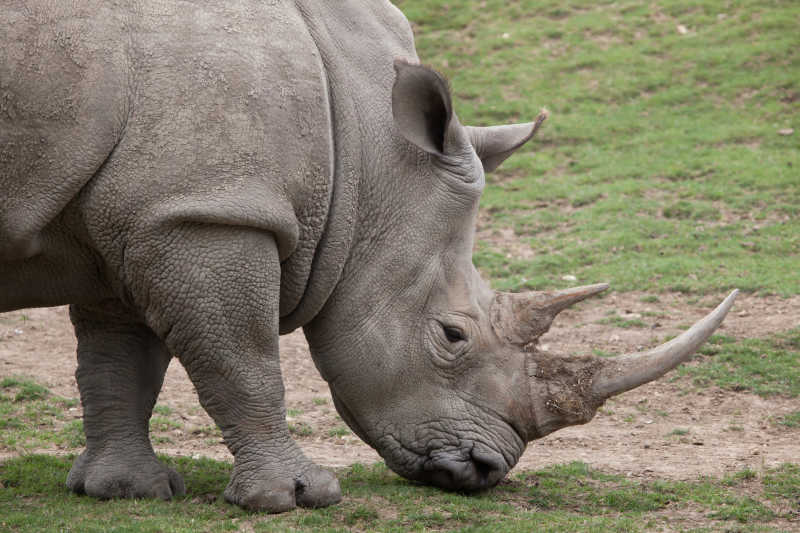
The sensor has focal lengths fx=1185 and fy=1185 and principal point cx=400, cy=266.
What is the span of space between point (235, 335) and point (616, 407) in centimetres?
387

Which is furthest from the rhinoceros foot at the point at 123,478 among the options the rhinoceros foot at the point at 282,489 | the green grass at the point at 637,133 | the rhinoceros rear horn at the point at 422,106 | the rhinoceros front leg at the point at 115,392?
the green grass at the point at 637,133

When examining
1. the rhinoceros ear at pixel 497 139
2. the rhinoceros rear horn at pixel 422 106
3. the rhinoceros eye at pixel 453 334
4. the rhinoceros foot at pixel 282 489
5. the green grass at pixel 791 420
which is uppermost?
the rhinoceros rear horn at pixel 422 106

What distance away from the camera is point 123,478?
5.41 meters

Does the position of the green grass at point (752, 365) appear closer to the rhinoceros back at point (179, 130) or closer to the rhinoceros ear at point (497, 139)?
the rhinoceros ear at point (497, 139)

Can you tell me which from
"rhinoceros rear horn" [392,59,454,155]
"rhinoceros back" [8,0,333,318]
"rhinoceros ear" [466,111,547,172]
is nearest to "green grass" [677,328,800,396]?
"rhinoceros ear" [466,111,547,172]

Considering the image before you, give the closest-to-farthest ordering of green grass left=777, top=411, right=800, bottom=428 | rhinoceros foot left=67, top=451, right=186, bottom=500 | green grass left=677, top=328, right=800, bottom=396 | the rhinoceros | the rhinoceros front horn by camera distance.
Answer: the rhinoceros → the rhinoceros front horn → rhinoceros foot left=67, top=451, right=186, bottom=500 → green grass left=777, top=411, right=800, bottom=428 → green grass left=677, top=328, right=800, bottom=396

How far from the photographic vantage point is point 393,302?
5.18 m

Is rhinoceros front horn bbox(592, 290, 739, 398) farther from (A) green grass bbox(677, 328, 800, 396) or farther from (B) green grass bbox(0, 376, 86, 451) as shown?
(B) green grass bbox(0, 376, 86, 451)

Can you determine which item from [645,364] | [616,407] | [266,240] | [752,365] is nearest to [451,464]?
[645,364]

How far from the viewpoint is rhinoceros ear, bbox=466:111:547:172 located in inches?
223

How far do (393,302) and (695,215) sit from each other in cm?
722

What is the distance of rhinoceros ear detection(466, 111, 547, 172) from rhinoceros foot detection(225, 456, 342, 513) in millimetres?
1712

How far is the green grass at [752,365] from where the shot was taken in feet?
26.4

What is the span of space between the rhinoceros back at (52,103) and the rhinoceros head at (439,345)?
4.09ft
